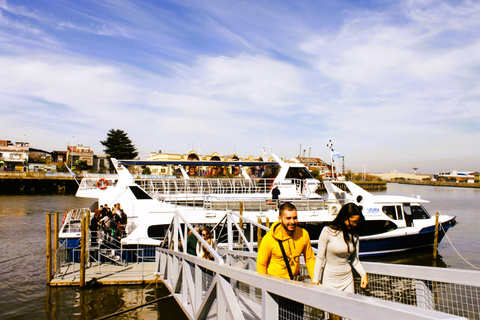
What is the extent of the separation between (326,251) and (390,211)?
53.9ft

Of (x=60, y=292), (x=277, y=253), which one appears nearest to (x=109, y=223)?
(x=60, y=292)

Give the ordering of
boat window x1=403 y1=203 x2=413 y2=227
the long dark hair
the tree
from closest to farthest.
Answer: the long dark hair < boat window x1=403 y1=203 x2=413 y2=227 < the tree

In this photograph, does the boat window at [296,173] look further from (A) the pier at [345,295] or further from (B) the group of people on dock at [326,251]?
(B) the group of people on dock at [326,251]

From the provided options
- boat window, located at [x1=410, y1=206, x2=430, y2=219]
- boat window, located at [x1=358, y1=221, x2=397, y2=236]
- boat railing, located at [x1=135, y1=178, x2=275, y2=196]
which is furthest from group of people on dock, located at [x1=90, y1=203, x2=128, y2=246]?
boat window, located at [x1=410, y1=206, x2=430, y2=219]

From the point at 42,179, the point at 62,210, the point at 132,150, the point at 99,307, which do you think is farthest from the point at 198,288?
the point at 132,150

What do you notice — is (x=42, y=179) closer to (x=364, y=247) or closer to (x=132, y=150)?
(x=132, y=150)


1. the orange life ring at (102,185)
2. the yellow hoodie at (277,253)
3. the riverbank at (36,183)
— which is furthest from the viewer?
the riverbank at (36,183)

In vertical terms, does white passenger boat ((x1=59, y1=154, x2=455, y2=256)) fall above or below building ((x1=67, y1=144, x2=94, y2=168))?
below

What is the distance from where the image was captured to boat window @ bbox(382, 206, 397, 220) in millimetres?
19000

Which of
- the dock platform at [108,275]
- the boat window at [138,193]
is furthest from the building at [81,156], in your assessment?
the dock platform at [108,275]

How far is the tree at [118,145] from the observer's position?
7619cm

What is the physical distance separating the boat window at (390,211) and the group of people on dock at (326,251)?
16009 millimetres

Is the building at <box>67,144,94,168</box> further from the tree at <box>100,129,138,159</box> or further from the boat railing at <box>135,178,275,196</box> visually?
the boat railing at <box>135,178,275,196</box>

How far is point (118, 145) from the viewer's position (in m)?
76.9
